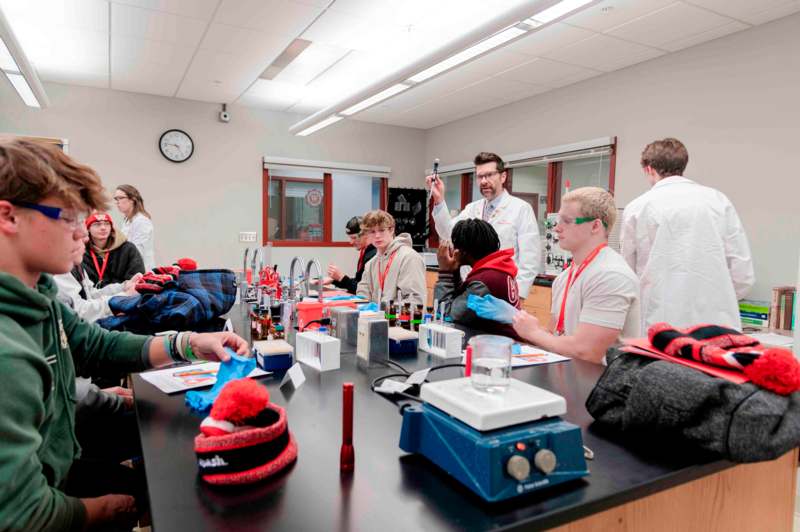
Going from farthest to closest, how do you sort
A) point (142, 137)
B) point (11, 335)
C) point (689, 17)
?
point (142, 137) → point (689, 17) → point (11, 335)

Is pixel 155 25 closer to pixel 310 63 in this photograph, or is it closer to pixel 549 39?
pixel 310 63

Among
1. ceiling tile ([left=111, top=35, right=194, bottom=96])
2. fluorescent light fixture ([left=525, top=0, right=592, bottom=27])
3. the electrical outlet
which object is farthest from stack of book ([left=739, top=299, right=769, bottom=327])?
the electrical outlet

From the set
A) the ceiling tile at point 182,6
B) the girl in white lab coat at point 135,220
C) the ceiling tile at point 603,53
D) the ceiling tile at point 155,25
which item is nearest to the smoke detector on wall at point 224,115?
the girl in white lab coat at point 135,220

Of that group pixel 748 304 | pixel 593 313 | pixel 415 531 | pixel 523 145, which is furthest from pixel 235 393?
pixel 523 145

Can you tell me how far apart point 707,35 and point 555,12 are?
192 cm

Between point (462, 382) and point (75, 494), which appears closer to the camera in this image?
point (462, 382)

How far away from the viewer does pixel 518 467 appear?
786 mm

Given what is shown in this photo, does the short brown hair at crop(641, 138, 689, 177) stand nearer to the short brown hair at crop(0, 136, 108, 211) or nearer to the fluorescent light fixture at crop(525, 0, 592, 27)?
the fluorescent light fixture at crop(525, 0, 592, 27)

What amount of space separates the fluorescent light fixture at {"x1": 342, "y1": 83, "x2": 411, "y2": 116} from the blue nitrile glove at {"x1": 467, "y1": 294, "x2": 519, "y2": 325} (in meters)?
2.36

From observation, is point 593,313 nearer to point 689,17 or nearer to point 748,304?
point 748,304

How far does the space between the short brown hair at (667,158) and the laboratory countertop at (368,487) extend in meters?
2.03

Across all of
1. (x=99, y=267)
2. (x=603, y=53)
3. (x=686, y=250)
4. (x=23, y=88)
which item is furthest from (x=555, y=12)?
(x=23, y=88)

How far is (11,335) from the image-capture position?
0.84m

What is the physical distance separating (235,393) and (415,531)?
1.23ft
